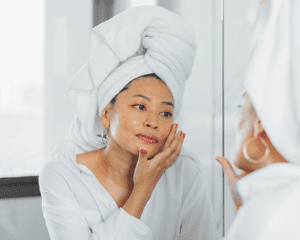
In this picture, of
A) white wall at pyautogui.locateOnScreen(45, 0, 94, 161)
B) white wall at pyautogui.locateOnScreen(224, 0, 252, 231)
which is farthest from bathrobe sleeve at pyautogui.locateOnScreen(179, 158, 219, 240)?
white wall at pyautogui.locateOnScreen(45, 0, 94, 161)

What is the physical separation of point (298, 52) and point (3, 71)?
3.30 feet

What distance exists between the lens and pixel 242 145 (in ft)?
1.35

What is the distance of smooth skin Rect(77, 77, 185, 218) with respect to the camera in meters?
0.60

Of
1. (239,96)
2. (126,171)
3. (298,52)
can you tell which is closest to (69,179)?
(126,171)

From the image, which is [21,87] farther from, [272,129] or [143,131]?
[272,129]

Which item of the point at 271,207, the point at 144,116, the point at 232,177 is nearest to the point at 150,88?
the point at 144,116

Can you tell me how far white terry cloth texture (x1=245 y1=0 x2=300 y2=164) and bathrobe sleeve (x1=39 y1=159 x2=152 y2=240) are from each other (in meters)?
0.36

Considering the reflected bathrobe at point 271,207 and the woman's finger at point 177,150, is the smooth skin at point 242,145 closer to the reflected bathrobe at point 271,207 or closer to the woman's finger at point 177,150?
the reflected bathrobe at point 271,207

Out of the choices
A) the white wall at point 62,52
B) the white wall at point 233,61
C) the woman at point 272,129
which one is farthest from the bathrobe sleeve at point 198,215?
the white wall at point 62,52

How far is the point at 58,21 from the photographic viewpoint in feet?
3.39

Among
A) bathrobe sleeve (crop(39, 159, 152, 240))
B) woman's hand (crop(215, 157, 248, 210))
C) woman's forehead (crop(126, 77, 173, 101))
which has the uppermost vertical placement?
woman's forehead (crop(126, 77, 173, 101))

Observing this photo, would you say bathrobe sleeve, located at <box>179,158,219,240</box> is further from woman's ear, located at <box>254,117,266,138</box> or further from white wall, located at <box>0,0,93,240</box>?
white wall, located at <box>0,0,93,240</box>

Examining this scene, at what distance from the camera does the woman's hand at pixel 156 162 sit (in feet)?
1.99

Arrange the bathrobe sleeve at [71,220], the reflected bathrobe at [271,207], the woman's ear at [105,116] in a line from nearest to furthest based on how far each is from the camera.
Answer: the reflected bathrobe at [271,207]
the bathrobe sleeve at [71,220]
the woman's ear at [105,116]
